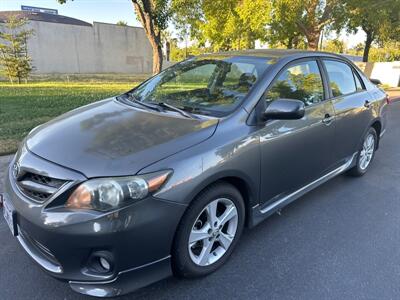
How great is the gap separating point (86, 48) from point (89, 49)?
28 centimetres

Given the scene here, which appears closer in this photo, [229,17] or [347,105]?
[347,105]

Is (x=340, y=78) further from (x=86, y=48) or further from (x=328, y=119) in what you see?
(x=86, y=48)

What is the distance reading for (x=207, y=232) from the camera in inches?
96.0

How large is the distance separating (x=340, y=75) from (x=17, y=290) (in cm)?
381

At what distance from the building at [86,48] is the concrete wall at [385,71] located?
19835mm

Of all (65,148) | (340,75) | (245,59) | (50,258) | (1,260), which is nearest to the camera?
(50,258)

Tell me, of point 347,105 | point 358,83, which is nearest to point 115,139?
point 347,105

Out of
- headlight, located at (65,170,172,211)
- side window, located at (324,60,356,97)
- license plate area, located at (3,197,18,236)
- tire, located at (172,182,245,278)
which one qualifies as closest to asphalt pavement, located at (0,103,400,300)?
tire, located at (172,182,245,278)

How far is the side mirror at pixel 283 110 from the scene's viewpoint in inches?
103

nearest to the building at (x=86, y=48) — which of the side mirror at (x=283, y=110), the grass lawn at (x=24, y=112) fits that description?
the grass lawn at (x=24, y=112)

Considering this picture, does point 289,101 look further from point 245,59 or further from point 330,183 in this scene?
point 330,183

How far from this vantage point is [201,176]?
2.20 m

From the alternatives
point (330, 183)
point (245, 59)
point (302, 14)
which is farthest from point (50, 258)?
point (302, 14)

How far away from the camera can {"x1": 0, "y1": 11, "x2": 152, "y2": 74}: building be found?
25312 mm
